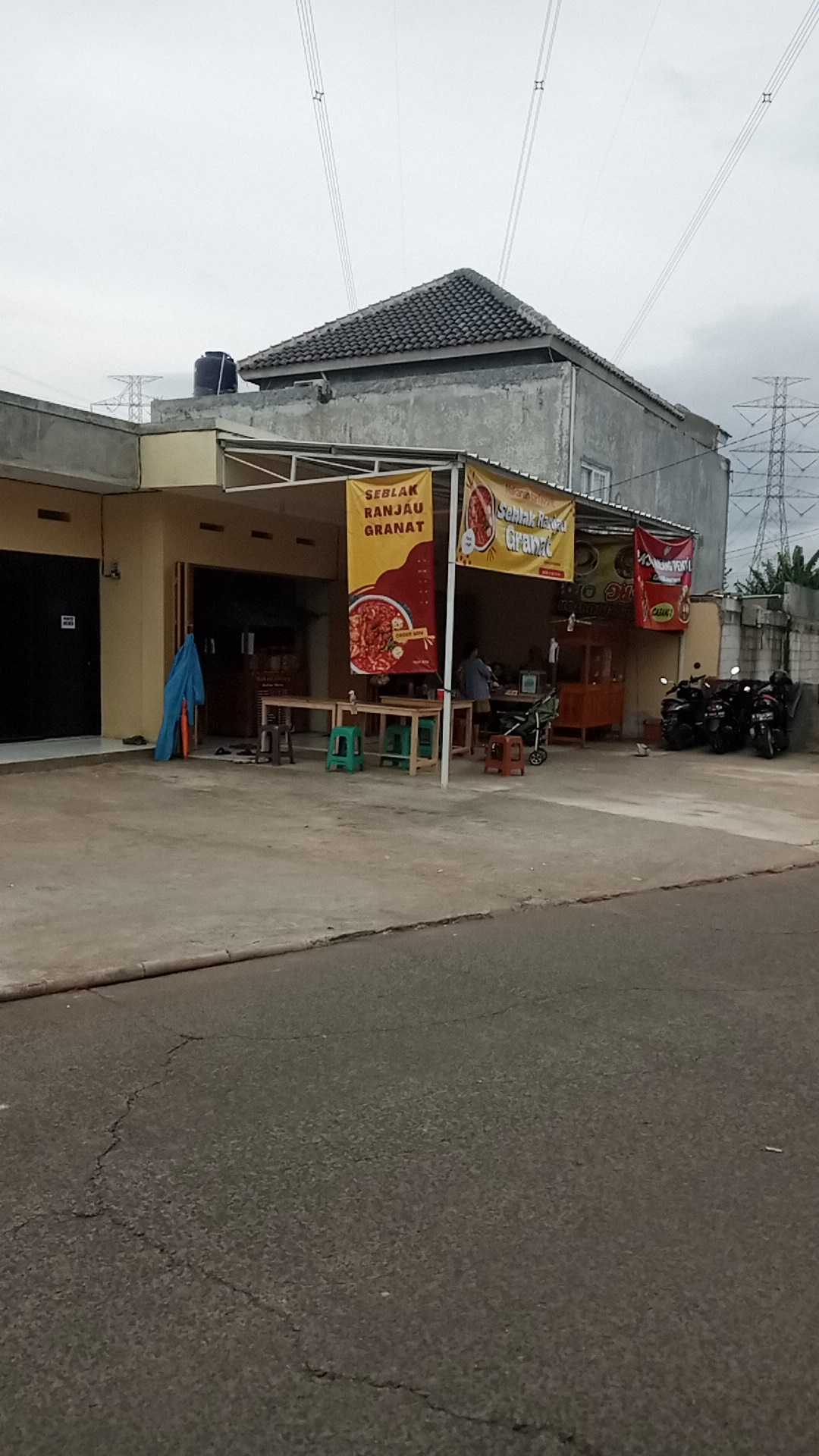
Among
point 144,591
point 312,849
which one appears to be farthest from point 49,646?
point 312,849

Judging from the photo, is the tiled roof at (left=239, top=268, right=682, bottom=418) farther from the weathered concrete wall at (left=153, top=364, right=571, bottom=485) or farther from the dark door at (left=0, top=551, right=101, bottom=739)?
the dark door at (left=0, top=551, right=101, bottom=739)

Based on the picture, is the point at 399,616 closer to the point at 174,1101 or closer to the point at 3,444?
the point at 3,444

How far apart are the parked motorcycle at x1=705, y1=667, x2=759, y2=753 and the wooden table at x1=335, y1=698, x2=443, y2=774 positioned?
204 inches

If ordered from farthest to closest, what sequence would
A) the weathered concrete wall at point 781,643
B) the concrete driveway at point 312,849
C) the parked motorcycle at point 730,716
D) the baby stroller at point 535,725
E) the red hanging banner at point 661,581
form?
the weathered concrete wall at point 781,643 < the red hanging banner at point 661,581 < the parked motorcycle at point 730,716 < the baby stroller at point 535,725 < the concrete driveway at point 312,849

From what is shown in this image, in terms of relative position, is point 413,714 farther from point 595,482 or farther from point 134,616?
point 595,482

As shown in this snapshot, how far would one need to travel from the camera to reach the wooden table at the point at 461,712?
14.5 m

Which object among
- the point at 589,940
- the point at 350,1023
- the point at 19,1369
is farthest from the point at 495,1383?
the point at 589,940

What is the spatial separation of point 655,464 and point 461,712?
11418 millimetres

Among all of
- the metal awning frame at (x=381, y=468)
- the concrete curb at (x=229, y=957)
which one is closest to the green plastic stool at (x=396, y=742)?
the metal awning frame at (x=381, y=468)

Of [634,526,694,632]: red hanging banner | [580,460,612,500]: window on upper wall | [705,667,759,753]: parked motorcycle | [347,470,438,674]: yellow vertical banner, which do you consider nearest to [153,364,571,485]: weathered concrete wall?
[580,460,612,500]: window on upper wall

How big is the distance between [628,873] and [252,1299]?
235 inches

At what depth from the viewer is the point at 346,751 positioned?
546 inches

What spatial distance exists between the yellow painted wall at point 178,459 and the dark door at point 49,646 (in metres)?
1.67

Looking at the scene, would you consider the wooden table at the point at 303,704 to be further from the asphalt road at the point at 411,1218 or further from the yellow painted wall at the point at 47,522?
the asphalt road at the point at 411,1218
